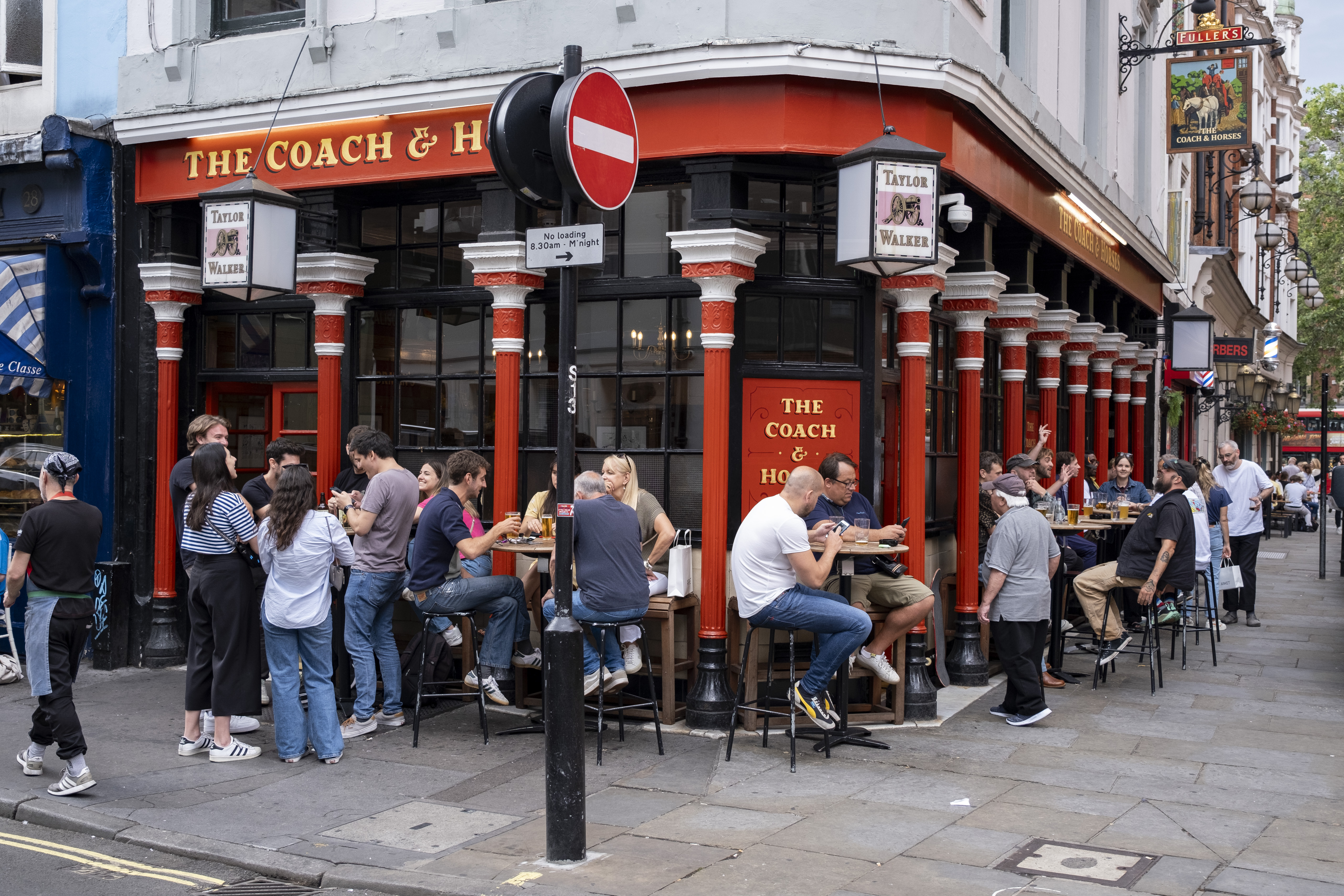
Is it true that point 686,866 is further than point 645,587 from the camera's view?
No

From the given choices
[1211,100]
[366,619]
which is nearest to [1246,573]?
[1211,100]

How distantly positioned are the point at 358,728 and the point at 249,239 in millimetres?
3660

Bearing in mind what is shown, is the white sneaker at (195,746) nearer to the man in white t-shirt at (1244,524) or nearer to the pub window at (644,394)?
the pub window at (644,394)

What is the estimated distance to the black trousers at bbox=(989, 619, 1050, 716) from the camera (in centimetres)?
824

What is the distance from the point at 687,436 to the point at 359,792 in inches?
128

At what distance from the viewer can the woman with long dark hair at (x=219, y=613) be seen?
7.19m

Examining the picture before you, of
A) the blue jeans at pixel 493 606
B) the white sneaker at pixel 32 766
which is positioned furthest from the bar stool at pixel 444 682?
the white sneaker at pixel 32 766

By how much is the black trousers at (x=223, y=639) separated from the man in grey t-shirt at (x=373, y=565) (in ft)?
2.43

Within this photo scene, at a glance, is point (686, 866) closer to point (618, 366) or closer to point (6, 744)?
point (618, 366)

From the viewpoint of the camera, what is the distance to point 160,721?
27.5 feet

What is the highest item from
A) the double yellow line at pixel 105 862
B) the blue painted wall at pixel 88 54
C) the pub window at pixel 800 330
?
the blue painted wall at pixel 88 54

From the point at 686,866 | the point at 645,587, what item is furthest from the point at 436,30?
the point at 686,866

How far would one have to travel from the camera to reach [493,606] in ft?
25.9

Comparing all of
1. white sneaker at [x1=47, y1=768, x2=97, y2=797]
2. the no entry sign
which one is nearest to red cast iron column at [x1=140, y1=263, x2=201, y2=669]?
white sneaker at [x1=47, y1=768, x2=97, y2=797]
